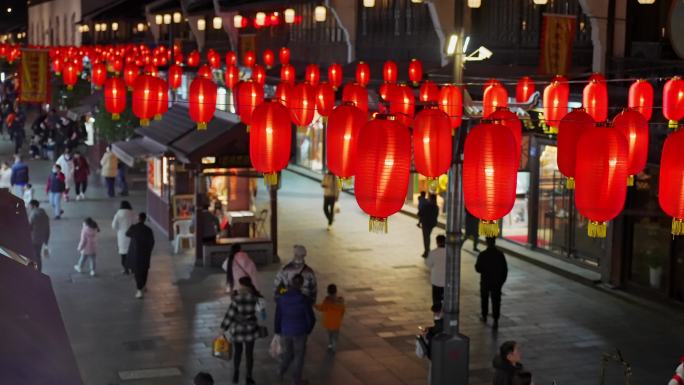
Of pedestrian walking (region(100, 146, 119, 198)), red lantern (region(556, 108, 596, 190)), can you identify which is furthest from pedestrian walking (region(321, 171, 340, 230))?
red lantern (region(556, 108, 596, 190))

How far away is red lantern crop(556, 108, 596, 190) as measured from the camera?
42.1ft

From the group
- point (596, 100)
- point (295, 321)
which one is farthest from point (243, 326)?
point (596, 100)

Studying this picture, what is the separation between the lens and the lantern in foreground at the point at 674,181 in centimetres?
1079

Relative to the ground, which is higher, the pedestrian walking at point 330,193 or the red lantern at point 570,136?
the red lantern at point 570,136

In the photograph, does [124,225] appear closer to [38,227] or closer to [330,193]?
[38,227]

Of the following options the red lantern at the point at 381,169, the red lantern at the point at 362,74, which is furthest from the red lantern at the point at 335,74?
the red lantern at the point at 381,169

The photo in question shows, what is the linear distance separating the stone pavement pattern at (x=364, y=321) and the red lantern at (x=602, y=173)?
5.05 metres

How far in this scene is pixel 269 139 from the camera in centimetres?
1395

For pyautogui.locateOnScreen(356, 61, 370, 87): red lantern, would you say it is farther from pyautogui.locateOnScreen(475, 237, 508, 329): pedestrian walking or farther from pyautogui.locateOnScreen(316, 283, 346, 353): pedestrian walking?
pyautogui.locateOnScreen(316, 283, 346, 353): pedestrian walking

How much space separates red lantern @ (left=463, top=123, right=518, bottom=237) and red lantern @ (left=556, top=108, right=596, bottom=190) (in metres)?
1.84

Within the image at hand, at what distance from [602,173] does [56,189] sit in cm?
2090

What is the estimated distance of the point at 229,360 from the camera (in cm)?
1550

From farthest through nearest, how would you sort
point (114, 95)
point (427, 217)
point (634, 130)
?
1. point (427, 217)
2. point (114, 95)
3. point (634, 130)

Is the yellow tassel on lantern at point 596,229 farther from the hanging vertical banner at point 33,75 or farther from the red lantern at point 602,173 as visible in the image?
the hanging vertical banner at point 33,75
